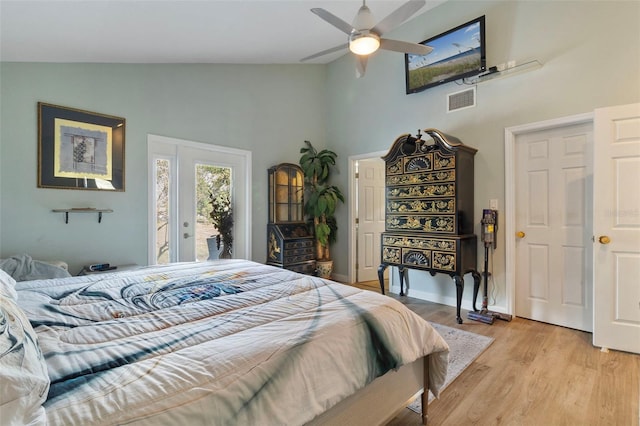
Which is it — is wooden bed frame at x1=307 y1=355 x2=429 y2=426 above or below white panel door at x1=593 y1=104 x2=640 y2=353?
below

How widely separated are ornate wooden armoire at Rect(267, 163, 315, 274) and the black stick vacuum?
2.29 meters

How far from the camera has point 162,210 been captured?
357 centimetres

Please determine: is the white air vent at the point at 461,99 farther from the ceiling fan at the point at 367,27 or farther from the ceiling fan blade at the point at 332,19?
the ceiling fan blade at the point at 332,19

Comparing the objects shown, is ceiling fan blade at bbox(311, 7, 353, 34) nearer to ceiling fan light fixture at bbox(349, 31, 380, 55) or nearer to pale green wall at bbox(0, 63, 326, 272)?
ceiling fan light fixture at bbox(349, 31, 380, 55)

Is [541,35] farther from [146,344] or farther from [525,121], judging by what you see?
[146,344]

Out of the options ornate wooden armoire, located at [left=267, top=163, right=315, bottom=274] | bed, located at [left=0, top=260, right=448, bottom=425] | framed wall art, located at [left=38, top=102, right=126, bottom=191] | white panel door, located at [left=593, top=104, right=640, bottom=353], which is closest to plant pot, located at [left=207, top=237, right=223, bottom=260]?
ornate wooden armoire, located at [left=267, top=163, right=315, bottom=274]

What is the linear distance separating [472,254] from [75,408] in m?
3.46

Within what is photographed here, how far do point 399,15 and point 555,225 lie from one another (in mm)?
2522

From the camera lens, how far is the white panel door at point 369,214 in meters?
4.85

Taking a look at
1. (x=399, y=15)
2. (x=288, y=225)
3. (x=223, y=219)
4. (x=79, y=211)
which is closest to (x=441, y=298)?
(x=288, y=225)

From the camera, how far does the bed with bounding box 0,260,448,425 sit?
2.39 feet

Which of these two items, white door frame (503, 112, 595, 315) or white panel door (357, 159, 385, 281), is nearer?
white door frame (503, 112, 595, 315)

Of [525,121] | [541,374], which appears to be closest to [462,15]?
[525,121]

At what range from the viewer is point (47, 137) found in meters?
2.72
